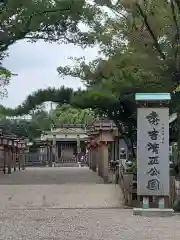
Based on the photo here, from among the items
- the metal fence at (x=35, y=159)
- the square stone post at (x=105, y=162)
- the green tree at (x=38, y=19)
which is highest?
the green tree at (x=38, y=19)

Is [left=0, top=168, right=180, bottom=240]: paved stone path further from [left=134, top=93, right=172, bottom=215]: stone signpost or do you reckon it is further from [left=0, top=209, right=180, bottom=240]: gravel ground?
[left=134, top=93, right=172, bottom=215]: stone signpost

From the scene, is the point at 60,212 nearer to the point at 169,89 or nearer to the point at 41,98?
the point at 169,89

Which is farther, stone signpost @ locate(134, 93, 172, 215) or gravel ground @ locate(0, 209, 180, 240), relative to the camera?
stone signpost @ locate(134, 93, 172, 215)

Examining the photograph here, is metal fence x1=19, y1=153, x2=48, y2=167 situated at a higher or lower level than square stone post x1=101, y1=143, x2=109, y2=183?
lower

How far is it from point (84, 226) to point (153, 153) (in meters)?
3.56

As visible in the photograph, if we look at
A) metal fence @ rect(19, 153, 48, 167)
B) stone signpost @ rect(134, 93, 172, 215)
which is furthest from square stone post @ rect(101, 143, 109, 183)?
metal fence @ rect(19, 153, 48, 167)

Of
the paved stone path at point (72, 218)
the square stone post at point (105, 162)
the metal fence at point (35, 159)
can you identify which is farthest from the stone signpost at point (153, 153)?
the metal fence at point (35, 159)

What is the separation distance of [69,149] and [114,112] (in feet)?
132

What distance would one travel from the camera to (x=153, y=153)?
43.6ft

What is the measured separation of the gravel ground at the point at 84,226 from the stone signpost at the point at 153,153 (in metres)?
0.86

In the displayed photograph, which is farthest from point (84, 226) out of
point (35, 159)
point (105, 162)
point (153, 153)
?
point (35, 159)

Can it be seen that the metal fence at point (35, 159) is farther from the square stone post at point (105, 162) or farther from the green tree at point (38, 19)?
the green tree at point (38, 19)

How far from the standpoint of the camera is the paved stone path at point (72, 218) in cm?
936

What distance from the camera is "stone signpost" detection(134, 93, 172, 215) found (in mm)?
13242
